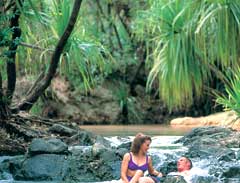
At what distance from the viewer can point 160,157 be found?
11.9 m

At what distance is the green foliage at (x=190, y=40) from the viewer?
17891mm

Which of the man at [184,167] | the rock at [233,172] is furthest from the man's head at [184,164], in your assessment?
the rock at [233,172]

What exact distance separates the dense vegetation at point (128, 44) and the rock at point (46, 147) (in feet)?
5.14

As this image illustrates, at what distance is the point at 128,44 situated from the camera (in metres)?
29.1

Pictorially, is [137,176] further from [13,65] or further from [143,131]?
[143,131]

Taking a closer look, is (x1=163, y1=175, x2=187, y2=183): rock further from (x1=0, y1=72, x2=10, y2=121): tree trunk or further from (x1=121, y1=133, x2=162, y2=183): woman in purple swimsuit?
(x1=0, y1=72, x2=10, y2=121): tree trunk

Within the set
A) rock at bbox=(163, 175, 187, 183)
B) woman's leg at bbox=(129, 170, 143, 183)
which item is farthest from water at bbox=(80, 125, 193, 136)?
woman's leg at bbox=(129, 170, 143, 183)

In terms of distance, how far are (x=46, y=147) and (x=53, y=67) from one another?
3160 mm

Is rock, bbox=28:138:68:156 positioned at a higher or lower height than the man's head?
higher

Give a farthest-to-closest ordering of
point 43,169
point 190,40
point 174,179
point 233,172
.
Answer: point 190,40, point 43,169, point 233,172, point 174,179

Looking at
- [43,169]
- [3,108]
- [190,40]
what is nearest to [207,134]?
[3,108]

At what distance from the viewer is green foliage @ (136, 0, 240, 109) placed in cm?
1789

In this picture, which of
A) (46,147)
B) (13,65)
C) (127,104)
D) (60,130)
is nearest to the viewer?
(46,147)

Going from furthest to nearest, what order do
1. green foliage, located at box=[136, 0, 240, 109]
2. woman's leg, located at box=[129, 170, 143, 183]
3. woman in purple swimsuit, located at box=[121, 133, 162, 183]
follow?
green foliage, located at box=[136, 0, 240, 109]
woman in purple swimsuit, located at box=[121, 133, 162, 183]
woman's leg, located at box=[129, 170, 143, 183]
